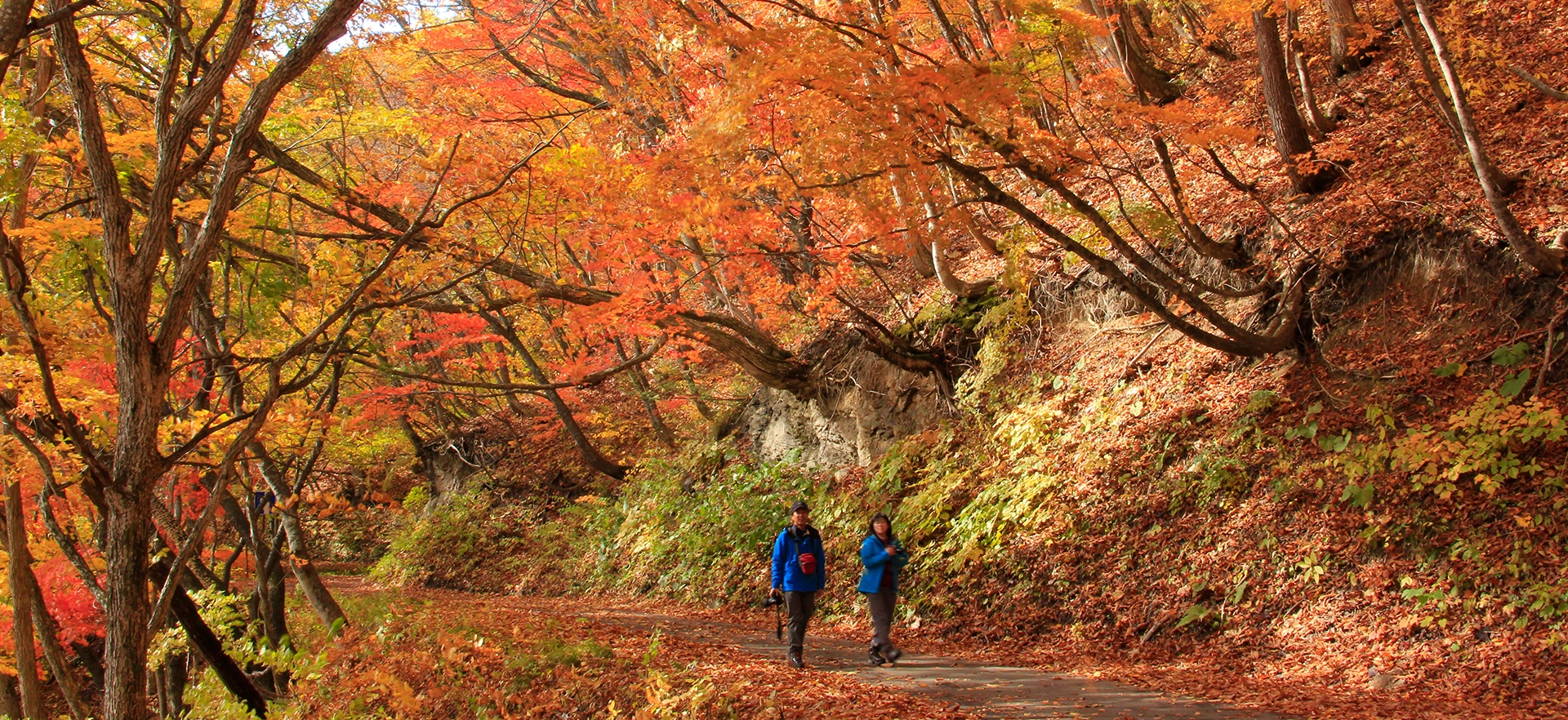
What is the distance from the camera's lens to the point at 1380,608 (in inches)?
232

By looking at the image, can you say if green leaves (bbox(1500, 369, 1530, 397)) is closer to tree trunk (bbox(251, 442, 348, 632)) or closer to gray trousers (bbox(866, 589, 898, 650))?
gray trousers (bbox(866, 589, 898, 650))

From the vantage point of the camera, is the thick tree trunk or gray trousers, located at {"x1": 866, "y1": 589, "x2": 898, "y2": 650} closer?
the thick tree trunk

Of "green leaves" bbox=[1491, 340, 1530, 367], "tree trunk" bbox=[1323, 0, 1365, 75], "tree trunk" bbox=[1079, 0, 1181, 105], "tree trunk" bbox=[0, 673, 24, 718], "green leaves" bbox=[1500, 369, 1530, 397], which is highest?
"tree trunk" bbox=[1079, 0, 1181, 105]

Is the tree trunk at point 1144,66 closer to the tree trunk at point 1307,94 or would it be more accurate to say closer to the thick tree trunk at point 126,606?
the tree trunk at point 1307,94

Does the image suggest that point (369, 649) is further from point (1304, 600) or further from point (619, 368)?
point (1304, 600)

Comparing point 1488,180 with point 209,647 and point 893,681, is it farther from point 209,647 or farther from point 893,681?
point 209,647

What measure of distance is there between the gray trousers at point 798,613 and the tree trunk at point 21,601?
16.9 feet

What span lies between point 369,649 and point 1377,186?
10.9 metres

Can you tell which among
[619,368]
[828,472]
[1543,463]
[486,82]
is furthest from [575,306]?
[1543,463]

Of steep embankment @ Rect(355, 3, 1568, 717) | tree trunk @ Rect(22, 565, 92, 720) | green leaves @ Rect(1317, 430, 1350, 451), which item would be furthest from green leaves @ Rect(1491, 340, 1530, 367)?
tree trunk @ Rect(22, 565, 92, 720)

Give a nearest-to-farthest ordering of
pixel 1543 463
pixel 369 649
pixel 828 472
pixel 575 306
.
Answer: pixel 1543 463 < pixel 369 649 < pixel 575 306 < pixel 828 472

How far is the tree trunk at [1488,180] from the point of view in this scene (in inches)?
237

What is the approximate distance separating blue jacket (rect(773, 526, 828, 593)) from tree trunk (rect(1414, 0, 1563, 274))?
5438 millimetres

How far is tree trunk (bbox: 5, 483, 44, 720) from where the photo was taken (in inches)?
218
